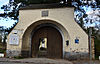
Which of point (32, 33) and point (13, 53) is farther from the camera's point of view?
point (32, 33)

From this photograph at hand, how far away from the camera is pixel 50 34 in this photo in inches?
629

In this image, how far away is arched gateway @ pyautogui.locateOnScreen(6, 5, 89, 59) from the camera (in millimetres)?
14055

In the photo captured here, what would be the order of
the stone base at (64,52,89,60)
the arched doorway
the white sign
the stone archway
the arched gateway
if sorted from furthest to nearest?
1. the arched doorway
2. the stone archway
3. the white sign
4. the arched gateway
5. the stone base at (64,52,89,60)

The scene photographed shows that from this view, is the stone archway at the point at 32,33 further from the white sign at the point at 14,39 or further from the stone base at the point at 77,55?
the stone base at the point at 77,55

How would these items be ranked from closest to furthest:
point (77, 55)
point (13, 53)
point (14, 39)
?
point (77, 55), point (13, 53), point (14, 39)

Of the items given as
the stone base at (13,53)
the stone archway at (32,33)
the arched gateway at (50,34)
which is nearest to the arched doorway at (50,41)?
the arched gateway at (50,34)

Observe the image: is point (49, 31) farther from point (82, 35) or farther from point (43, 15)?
point (82, 35)

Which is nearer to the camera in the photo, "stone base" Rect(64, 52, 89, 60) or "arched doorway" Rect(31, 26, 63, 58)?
"stone base" Rect(64, 52, 89, 60)

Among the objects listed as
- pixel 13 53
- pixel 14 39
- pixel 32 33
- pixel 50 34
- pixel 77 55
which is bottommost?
pixel 77 55

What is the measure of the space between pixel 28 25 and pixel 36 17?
124 centimetres

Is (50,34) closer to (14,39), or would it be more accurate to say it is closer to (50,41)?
(50,41)

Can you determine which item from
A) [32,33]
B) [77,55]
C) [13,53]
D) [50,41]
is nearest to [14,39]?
[13,53]

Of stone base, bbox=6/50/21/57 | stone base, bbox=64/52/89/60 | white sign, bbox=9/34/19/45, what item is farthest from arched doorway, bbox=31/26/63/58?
white sign, bbox=9/34/19/45

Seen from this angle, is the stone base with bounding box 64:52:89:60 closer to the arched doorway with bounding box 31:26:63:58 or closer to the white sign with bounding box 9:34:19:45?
the arched doorway with bounding box 31:26:63:58
